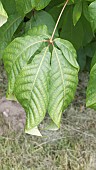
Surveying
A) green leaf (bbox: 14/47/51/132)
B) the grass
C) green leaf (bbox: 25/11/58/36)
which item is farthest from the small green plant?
the grass

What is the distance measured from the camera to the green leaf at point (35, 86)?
2.76 ft

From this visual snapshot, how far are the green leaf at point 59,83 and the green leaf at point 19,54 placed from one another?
5cm

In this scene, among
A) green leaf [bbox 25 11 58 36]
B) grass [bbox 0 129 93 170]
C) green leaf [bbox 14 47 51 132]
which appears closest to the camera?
green leaf [bbox 14 47 51 132]

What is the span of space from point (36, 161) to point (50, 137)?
0.20 metres

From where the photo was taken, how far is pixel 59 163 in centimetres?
205

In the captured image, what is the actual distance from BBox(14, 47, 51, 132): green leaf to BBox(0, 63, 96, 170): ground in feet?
4.00

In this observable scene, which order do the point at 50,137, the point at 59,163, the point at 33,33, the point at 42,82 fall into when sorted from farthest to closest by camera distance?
the point at 50,137 < the point at 59,163 < the point at 33,33 < the point at 42,82

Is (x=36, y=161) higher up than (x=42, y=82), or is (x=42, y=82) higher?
(x=42, y=82)

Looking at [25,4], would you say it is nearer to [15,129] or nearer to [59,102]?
[59,102]

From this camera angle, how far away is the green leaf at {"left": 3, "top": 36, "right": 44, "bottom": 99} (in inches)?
34.6

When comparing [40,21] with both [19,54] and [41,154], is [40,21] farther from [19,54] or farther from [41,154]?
[41,154]

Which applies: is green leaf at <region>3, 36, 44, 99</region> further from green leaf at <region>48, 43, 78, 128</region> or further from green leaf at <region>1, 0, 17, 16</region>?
green leaf at <region>1, 0, 17, 16</region>

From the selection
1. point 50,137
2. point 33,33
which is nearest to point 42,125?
point 50,137

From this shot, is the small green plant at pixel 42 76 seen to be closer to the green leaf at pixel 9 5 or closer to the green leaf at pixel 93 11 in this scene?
the green leaf at pixel 93 11
